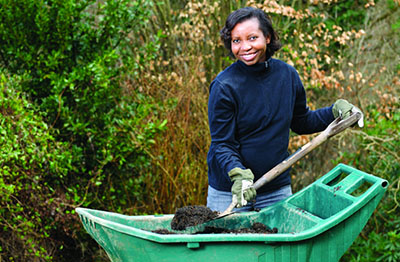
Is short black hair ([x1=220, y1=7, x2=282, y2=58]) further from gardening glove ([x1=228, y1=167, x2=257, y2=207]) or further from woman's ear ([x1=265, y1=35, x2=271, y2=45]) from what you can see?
gardening glove ([x1=228, y1=167, x2=257, y2=207])

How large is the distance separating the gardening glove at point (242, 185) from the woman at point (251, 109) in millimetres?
94

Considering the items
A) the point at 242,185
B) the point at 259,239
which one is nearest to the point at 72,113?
the point at 242,185

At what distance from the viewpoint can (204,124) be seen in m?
4.64

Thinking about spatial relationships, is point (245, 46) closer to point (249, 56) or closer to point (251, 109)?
point (249, 56)

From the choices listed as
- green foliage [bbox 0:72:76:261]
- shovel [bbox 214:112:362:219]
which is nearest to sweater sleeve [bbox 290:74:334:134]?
shovel [bbox 214:112:362:219]

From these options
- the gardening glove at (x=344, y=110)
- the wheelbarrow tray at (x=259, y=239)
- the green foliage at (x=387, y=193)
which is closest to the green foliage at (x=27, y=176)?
the wheelbarrow tray at (x=259, y=239)

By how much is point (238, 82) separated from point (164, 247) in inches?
37.1

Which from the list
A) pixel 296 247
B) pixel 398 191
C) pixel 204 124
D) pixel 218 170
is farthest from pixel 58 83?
pixel 398 191

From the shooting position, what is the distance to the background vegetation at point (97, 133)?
12.8 feet

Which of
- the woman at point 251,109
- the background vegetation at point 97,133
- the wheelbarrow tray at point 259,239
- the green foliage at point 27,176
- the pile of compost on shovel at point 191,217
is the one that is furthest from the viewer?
the background vegetation at point 97,133

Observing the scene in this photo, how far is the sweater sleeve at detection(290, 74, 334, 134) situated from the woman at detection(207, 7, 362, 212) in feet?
0.20

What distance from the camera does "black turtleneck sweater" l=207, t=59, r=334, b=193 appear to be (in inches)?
112

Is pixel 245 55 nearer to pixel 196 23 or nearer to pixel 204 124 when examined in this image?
pixel 204 124

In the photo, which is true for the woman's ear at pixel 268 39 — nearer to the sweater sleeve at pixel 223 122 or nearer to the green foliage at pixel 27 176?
the sweater sleeve at pixel 223 122
